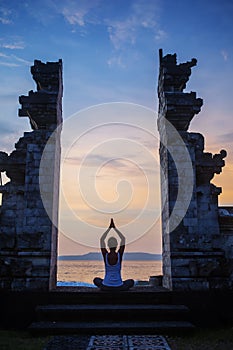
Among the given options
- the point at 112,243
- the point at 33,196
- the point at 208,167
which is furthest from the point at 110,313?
the point at 208,167

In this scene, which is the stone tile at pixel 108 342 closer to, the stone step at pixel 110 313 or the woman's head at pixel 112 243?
the stone step at pixel 110 313

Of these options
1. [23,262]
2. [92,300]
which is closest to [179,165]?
[92,300]

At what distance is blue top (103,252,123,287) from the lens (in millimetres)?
9859

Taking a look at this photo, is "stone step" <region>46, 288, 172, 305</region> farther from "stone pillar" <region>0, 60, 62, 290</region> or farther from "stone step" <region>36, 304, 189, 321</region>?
"stone step" <region>36, 304, 189, 321</region>

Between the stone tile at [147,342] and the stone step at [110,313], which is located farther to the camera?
the stone step at [110,313]

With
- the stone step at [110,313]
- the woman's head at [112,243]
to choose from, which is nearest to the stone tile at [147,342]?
the stone step at [110,313]

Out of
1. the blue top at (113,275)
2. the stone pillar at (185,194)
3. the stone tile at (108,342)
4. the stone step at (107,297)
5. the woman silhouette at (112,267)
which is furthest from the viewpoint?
the blue top at (113,275)

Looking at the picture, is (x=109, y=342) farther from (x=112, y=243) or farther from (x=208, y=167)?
(x=208, y=167)

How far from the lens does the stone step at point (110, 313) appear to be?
8.03 metres

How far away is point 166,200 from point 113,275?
2.57 m

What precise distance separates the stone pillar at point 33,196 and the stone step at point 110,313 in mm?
1022

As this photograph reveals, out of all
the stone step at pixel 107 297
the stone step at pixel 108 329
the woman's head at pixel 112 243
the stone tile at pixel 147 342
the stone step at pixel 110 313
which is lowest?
the stone tile at pixel 147 342

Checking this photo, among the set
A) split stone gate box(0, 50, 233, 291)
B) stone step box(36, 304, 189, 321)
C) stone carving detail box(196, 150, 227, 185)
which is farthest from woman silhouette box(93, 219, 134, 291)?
stone carving detail box(196, 150, 227, 185)

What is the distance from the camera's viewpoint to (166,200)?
9.97m
